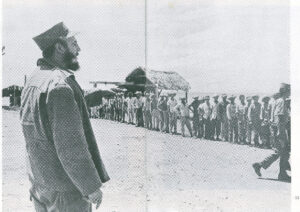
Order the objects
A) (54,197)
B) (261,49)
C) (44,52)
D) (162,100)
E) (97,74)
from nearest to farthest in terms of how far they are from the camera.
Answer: (54,197) < (44,52) < (97,74) < (261,49) < (162,100)

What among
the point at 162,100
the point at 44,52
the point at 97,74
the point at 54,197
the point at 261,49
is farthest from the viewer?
the point at 162,100

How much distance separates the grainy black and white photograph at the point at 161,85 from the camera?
13.4ft

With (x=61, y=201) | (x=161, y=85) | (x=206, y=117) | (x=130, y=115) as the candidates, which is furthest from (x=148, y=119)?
(x=61, y=201)

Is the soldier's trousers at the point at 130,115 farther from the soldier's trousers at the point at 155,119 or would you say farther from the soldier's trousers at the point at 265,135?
the soldier's trousers at the point at 265,135

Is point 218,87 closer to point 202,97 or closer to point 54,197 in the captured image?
point 202,97

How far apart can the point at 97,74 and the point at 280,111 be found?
79.9 inches

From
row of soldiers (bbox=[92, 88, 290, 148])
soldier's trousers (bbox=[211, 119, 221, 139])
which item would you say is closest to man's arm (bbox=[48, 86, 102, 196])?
row of soldiers (bbox=[92, 88, 290, 148])

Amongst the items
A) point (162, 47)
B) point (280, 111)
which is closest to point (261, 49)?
point (280, 111)

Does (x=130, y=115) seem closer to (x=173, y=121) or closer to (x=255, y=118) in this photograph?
(x=173, y=121)

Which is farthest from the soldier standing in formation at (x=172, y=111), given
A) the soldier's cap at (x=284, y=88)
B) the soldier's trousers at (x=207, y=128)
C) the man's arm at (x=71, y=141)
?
the man's arm at (x=71, y=141)

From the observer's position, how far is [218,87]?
4570 millimetres

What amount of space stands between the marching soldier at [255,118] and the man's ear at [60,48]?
102 inches

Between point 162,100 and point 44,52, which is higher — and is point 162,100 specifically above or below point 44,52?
below

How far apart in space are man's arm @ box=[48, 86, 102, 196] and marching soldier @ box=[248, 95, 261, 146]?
2.72 metres
